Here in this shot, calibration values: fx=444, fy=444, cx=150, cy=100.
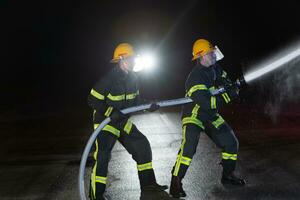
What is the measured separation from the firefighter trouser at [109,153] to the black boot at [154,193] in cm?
6

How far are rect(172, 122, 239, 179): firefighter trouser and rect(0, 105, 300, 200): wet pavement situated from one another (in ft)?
1.12

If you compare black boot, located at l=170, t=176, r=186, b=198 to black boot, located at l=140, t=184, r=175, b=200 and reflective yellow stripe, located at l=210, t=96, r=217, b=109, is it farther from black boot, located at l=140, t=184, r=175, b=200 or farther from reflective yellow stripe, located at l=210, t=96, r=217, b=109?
reflective yellow stripe, located at l=210, t=96, r=217, b=109

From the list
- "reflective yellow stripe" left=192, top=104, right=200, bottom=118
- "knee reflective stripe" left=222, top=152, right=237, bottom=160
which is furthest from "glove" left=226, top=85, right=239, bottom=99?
"knee reflective stripe" left=222, top=152, right=237, bottom=160

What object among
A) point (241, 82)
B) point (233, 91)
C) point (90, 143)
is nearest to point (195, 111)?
point (233, 91)

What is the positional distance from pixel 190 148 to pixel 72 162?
9.52 feet

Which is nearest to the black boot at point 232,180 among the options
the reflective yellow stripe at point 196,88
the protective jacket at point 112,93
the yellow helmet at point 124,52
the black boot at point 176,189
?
the black boot at point 176,189

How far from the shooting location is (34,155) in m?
8.52

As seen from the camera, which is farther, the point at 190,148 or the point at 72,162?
the point at 72,162

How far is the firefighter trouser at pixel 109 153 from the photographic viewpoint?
5.51m

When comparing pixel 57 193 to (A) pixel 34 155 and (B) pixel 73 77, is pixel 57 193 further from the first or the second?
(B) pixel 73 77

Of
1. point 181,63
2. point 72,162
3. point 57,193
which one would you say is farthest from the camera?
point 181,63

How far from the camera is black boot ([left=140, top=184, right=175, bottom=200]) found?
566 cm

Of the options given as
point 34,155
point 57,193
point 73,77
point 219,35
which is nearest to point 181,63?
point 219,35

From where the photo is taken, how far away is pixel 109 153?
5.58m
